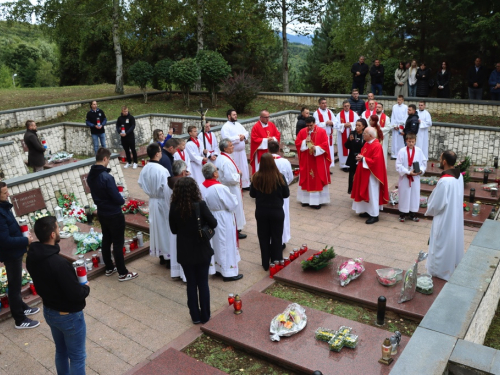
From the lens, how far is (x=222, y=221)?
6.43 metres

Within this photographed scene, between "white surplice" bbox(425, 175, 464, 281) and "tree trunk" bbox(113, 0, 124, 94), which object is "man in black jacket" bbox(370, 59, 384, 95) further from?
"white surplice" bbox(425, 175, 464, 281)

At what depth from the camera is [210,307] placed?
6086 millimetres

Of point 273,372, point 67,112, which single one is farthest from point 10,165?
point 273,372

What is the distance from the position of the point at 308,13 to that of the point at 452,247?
60.8 feet

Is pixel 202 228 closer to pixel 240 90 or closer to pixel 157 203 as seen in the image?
A: pixel 157 203

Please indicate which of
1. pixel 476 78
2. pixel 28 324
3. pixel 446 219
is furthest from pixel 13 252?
pixel 476 78

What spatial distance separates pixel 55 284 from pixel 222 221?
279cm

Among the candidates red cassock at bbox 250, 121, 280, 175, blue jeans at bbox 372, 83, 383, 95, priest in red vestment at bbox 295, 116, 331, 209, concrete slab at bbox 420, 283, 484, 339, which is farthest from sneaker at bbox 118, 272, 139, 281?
blue jeans at bbox 372, 83, 383, 95

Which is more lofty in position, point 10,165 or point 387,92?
point 387,92

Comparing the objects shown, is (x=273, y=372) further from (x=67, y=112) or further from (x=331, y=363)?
(x=67, y=112)

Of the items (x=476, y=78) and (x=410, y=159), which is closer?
(x=410, y=159)

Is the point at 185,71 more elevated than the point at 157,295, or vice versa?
the point at 185,71

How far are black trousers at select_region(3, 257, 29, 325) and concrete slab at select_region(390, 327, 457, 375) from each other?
445 centimetres

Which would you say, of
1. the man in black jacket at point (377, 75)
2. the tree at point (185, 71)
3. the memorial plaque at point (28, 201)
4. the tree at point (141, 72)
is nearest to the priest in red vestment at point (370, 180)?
the memorial plaque at point (28, 201)
